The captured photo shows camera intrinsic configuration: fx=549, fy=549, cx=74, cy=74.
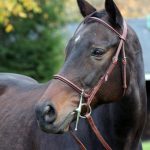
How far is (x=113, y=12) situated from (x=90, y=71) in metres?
0.55

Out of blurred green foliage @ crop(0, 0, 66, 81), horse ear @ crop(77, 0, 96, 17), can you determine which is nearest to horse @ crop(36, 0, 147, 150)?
horse ear @ crop(77, 0, 96, 17)

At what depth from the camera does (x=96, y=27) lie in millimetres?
4445

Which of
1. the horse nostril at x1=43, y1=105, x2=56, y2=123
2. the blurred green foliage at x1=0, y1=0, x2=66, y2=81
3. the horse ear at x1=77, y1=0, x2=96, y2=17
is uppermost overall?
the horse ear at x1=77, y1=0, x2=96, y2=17

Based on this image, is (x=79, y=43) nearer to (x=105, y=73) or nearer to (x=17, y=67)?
(x=105, y=73)

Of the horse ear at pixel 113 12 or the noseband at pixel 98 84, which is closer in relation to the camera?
the noseband at pixel 98 84

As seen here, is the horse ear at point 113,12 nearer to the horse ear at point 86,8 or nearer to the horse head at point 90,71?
the horse head at point 90,71

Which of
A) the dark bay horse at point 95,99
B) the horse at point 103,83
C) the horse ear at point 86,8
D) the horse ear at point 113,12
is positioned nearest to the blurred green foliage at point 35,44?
the dark bay horse at point 95,99

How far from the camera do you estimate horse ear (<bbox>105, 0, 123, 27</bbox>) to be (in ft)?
14.5

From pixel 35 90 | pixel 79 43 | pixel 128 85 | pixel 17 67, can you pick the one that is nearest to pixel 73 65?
pixel 79 43

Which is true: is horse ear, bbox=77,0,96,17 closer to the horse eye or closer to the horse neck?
the horse eye

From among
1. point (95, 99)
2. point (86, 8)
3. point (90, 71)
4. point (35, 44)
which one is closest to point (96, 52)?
point (90, 71)

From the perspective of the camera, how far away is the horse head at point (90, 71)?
414 cm

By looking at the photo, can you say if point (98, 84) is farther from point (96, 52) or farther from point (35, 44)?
point (35, 44)

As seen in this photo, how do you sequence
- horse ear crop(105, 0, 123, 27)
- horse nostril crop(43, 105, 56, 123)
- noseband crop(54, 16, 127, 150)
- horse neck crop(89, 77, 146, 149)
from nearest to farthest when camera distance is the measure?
1. horse nostril crop(43, 105, 56, 123)
2. noseband crop(54, 16, 127, 150)
3. horse ear crop(105, 0, 123, 27)
4. horse neck crop(89, 77, 146, 149)
